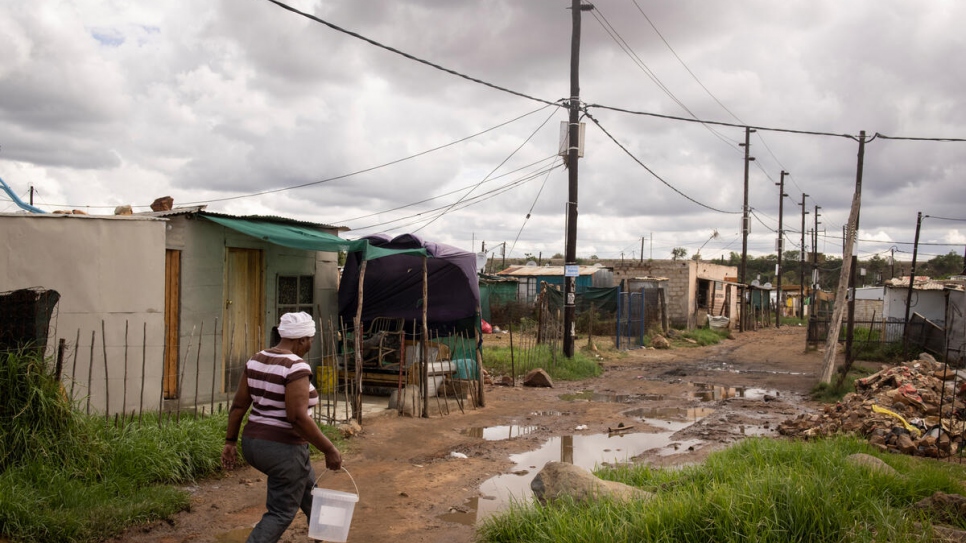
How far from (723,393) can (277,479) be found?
1157cm

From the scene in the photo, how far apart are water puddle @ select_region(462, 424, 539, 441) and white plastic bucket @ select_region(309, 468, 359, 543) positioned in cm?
504

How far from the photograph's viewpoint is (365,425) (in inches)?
357

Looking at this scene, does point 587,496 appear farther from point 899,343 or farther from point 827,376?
point 899,343

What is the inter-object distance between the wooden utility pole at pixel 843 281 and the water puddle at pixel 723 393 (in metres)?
1.20

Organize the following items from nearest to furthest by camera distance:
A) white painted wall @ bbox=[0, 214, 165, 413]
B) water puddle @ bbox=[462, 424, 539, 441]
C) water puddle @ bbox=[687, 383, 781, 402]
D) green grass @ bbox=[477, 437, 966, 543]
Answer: green grass @ bbox=[477, 437, 966, 543]
white painted wall @ bbox=[0, 214, 165, 413]
water puddle @ bbox=[462, 424, 539, 441]
water puddle @ bbox=[687, 383, 781, 402]

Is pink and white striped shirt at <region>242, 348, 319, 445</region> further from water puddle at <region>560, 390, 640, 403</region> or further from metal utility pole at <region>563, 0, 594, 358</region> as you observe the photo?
metal utility pole at <region>563, 0, 594, 358</region>

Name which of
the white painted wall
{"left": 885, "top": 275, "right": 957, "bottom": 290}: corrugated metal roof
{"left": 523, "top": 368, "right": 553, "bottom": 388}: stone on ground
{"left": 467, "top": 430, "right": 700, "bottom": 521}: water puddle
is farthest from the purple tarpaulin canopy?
{"left": 885, "top": 275, "right": 957, "bottom": 290}: corrugated metal roof

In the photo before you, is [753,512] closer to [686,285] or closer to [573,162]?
[573,162]

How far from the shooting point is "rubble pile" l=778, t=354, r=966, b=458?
813 cm

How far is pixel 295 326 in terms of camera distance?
13.7 feet

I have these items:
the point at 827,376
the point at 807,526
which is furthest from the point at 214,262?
the point at 827,376

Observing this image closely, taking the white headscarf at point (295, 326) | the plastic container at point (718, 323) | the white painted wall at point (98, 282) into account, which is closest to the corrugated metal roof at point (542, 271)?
the plastic container at point (718, 323)

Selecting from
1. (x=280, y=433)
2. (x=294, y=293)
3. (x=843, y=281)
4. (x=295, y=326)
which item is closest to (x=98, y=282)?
(x=294, y=293)

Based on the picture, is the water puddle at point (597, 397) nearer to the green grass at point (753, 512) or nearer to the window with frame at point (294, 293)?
the window with frame at point (294, 293)
